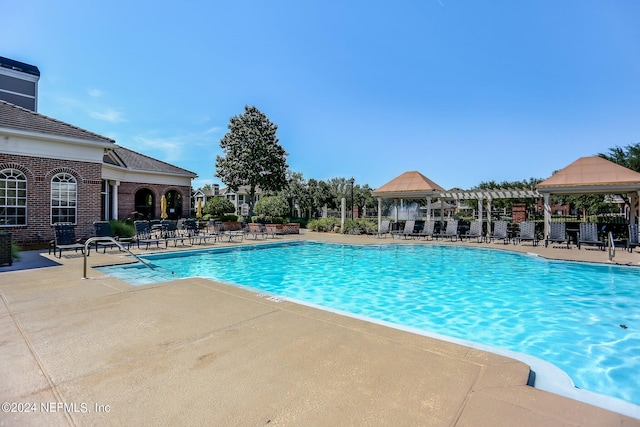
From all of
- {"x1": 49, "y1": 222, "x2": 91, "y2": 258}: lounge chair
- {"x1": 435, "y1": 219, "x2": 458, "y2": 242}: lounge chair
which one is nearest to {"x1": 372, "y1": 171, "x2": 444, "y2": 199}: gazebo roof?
{"x1": 435, "y1": 219, "x2": 458, "y2": 242}: lounge chair

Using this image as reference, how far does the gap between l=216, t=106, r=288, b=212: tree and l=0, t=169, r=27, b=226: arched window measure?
14.6 metres

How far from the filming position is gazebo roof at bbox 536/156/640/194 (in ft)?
47.2

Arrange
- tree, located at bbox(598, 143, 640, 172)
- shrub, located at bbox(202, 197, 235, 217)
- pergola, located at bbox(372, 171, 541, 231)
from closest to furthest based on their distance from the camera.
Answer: pergola, located at bbox(372, 171, 541, 231), shrub, located at bbox(202, 197, 235, 217), tree, located at bbox(598, 143, 640, 172)

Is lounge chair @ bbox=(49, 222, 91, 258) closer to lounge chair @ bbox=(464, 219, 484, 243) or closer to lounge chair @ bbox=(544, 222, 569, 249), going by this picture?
lounge chair @ bbox=(464, 219, 484, 243)

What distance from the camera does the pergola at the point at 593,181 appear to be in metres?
14.4

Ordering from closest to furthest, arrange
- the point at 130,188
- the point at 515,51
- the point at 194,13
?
the point at 194,13 < the point at 515,51 < the point at 130,188

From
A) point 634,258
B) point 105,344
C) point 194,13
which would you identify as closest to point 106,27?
point 194,13

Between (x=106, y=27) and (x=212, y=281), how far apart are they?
10500 millimetres

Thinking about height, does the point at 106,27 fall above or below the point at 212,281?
above

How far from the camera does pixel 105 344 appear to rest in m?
3.44

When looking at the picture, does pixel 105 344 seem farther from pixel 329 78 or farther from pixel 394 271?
pixel 329 78

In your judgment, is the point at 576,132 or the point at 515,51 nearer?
the point at 515,51

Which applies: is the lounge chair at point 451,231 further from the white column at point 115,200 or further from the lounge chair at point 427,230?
the white column at point 115,200

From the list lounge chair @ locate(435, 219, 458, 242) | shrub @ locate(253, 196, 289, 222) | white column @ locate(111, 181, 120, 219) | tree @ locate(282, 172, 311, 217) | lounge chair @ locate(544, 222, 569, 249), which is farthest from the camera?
tree @ locate(282, 172, 311, 217)
